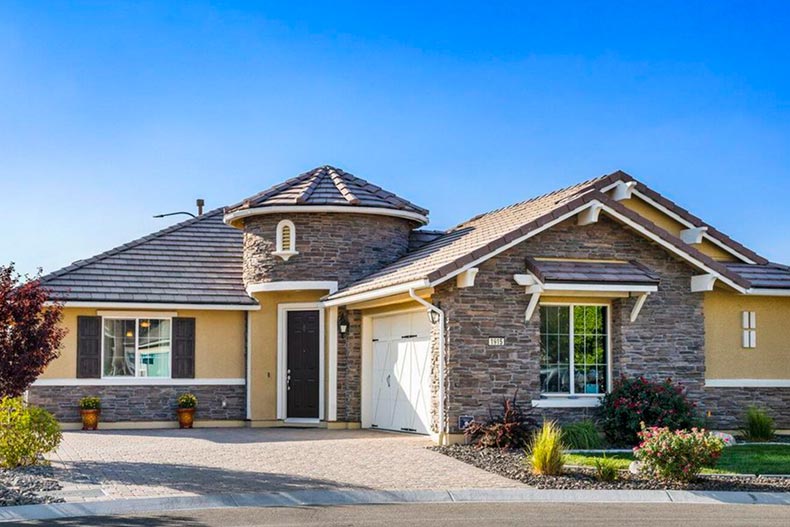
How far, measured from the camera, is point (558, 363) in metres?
20.8

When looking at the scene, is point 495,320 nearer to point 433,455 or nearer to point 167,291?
point 433,455

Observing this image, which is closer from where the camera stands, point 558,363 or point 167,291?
point 558,363

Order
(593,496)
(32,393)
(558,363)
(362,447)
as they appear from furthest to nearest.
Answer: (32,393) → (558,363) → (362,447) → (593,496)

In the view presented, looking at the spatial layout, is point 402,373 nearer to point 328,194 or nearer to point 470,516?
point 328,194

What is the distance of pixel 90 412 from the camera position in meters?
23.9

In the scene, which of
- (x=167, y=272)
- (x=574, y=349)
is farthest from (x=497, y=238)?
(x=167, y=272)

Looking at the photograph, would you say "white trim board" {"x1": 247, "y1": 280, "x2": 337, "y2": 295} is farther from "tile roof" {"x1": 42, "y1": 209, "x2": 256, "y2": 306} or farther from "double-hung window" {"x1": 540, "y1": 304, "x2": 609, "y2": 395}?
"double-hung window" {"x1": 540, "y1": 304, "x2": 609, "y2": 395}

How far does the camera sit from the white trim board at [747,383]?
22.2m

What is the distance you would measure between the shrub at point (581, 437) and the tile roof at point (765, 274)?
5765mm

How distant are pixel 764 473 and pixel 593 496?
3374 millimetres

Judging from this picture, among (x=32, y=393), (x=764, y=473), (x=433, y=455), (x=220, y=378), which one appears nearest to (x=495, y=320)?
(x=433, y=455)

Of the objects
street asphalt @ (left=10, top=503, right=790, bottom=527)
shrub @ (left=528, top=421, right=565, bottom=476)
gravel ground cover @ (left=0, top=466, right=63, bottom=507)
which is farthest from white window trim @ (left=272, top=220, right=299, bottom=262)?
street asphalt @ (left=10, top=503, right=790, bottom=527)

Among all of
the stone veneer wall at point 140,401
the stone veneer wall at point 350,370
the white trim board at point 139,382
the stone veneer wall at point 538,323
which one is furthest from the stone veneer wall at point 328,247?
the stone veneer wall at point 538,323

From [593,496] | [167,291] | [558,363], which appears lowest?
[593,496]
